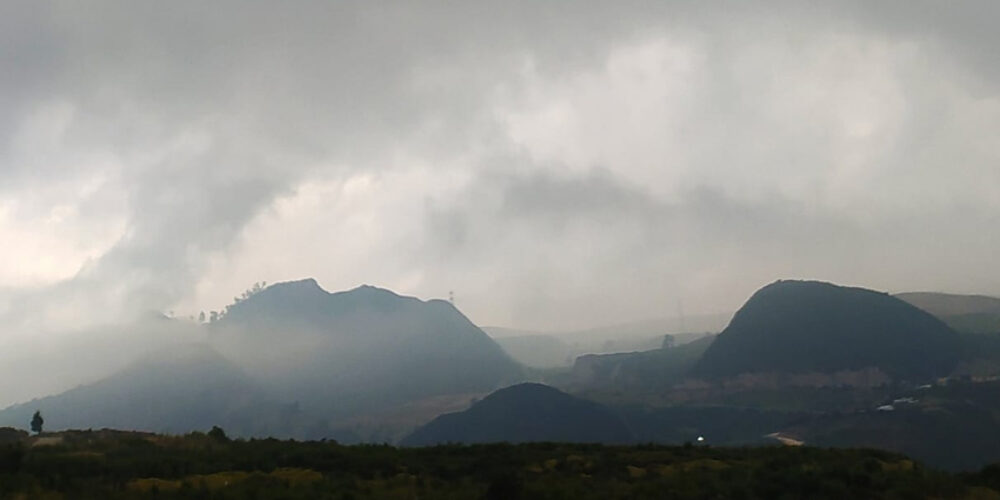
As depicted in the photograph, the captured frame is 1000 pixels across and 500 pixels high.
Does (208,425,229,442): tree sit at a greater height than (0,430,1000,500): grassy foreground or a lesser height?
greater

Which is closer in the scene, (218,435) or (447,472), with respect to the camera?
(447,472)

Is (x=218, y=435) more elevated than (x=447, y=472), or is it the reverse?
(x=218, y=435)

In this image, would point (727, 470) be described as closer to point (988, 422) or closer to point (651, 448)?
point (651, 448)

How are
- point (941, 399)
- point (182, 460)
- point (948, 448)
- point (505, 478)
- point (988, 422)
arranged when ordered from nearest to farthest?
point (505, 478) → point (182, 460) → point (948, 448) → point (988, 422) → point (941, 399)

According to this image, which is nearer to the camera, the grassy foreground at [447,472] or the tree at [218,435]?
the grassy foreground at [447,472]

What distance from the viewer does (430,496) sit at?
26.8 meters

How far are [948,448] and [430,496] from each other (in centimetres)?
12437

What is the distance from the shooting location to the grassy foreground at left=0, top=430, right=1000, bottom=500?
26234 millimetres

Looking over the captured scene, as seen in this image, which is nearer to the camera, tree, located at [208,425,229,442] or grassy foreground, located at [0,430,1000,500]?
grassy foreground, located at [0,430,1000,500]

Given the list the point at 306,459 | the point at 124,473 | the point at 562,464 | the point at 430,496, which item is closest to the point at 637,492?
the point at 430,496

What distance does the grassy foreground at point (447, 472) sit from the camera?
86.1ft

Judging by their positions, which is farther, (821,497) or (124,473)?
(124,473)

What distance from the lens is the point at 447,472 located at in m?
35.6

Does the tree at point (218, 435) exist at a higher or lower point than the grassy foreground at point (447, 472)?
higher
